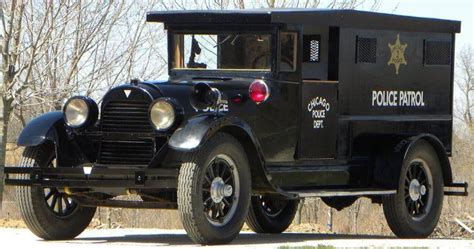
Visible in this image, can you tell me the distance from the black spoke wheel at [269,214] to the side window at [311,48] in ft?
5.98

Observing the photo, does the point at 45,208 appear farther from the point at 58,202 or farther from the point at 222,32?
the point at 222,32

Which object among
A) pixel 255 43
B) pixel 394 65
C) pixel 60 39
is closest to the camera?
pixel 255 43

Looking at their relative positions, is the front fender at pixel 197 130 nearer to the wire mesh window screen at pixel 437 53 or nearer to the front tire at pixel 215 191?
the front tire at pixel 215 191

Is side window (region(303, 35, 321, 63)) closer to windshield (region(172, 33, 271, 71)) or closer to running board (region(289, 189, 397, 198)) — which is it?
windshield (region(172, 33, 271, 71))

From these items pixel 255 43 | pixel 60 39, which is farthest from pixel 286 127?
pixel 60 39

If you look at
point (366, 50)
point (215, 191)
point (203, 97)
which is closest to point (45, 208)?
point (215, 191)

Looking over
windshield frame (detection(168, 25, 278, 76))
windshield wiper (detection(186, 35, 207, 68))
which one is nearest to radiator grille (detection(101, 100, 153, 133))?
windshield frame (detection(168, 25, 278, 76))

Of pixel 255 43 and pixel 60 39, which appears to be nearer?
pixel 255 43

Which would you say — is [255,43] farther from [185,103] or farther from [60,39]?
[60,39]

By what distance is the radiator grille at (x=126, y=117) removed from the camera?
12914 mm

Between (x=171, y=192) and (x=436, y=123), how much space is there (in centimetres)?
449

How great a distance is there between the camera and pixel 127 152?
13039mm

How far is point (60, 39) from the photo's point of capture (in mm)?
22250

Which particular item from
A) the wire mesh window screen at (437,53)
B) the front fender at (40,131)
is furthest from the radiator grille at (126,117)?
the wire mesh window screen at (437,53)
